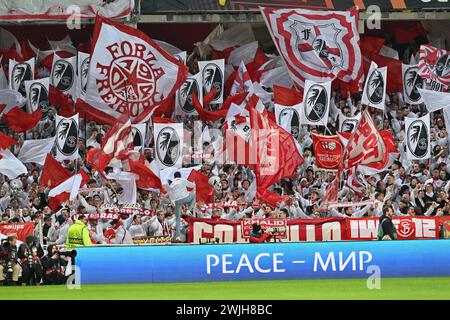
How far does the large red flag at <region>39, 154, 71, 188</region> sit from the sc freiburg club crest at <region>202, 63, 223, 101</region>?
551 centimetres

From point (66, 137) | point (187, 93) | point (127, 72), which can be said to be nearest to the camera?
point (66, 137)

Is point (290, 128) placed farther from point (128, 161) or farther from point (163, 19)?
point (163, 19)

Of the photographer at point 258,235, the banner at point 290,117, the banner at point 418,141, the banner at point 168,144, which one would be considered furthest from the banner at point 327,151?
the photographer at point 258,235

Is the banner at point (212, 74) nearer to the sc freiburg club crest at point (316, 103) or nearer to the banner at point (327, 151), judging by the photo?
the sc freiburg club crest at point (316, 103)

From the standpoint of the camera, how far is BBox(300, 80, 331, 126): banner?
3138 cm

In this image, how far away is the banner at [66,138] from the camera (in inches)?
1233

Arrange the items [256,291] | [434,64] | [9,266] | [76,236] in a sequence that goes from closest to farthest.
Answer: [256,291] → [9,266] → [76,236] → [434,64]

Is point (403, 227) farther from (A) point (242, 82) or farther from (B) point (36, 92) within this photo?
(B) point (36, 92)

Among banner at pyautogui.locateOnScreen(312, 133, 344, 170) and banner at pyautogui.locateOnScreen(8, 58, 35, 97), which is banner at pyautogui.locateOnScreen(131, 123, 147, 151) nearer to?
banner at pyautogui.locateOnScreen(312, 133, 344, 170)

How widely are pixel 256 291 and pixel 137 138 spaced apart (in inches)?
435

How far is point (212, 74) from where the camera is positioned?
34031 millimetres

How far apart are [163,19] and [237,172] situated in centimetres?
795

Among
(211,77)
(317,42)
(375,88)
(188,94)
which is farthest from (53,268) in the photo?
(317,42)

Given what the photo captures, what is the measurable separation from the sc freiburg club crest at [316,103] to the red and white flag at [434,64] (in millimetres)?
3314
